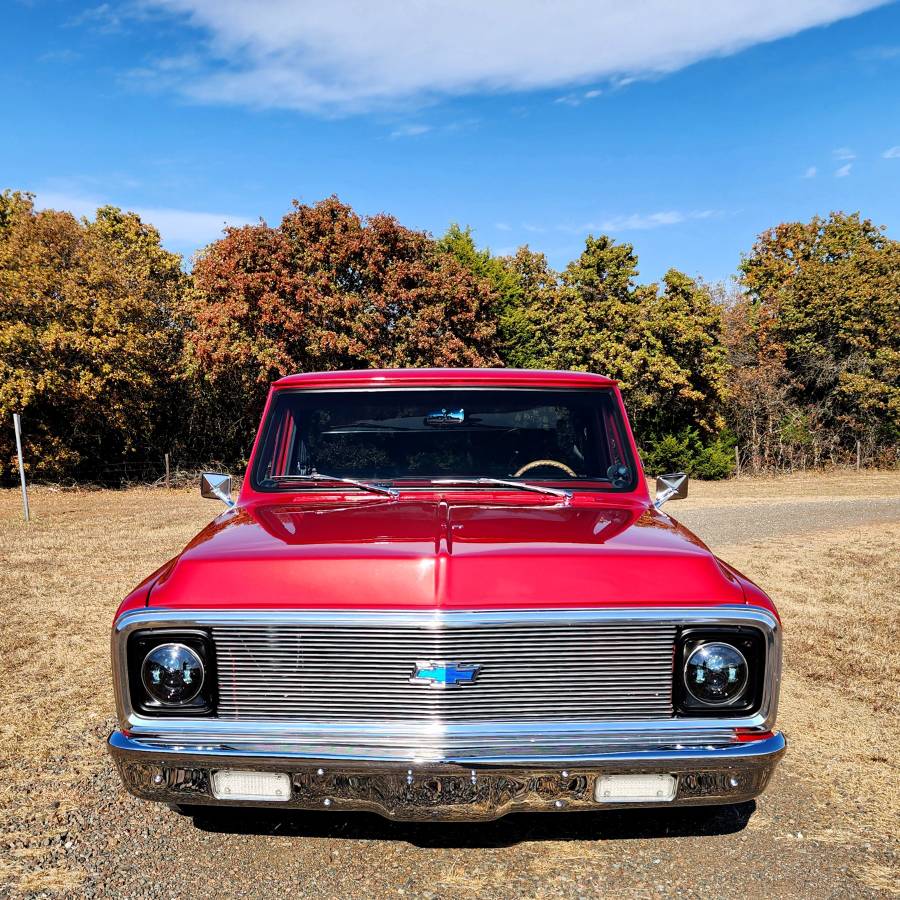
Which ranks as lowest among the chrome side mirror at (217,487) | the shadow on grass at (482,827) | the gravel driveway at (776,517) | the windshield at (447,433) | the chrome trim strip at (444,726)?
the gravel driveway at (776,517)

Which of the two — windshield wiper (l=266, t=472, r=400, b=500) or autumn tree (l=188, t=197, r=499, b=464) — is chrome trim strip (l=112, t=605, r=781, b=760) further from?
autumn tree (l=188, t=197, r=499, b=464)

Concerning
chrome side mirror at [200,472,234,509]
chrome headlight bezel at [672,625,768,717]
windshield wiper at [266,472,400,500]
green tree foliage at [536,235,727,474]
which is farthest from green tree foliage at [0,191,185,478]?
chrome headlight bezel at [672,625,768,717]

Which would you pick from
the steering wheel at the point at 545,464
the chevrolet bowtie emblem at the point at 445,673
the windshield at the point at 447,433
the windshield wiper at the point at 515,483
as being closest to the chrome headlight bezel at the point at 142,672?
the chevrolet bowtie emblem at the point at 445,673

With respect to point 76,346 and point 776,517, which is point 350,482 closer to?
point 776,517

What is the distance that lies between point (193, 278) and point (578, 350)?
12.1 meters

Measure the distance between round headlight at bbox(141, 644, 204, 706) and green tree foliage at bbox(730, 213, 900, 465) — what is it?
26556mm

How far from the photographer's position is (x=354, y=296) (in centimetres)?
2131

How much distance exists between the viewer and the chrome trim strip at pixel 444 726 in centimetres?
239

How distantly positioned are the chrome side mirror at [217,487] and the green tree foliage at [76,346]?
17124 mm

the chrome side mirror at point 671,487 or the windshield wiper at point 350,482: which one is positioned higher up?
the windshield wiper at point 350,482

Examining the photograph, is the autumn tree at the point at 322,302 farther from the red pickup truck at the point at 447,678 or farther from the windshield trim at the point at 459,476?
the red pickup truck at the point at 447,678

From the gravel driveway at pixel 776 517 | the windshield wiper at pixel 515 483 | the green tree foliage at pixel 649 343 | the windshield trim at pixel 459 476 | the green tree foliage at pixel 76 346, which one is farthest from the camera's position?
the green tree foliage at pixel 649 343

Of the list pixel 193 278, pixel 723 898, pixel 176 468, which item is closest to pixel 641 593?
pixel 723 898

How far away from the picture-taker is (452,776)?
7.72ft
